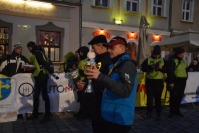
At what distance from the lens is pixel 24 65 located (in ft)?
22.2

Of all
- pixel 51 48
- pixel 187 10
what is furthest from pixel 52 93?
pixel 187 10

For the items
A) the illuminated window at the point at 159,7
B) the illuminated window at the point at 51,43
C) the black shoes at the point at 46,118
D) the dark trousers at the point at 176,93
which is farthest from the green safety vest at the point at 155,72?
the illuminated window at the point at 159,7

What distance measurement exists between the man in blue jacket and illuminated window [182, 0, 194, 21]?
61.2 ft

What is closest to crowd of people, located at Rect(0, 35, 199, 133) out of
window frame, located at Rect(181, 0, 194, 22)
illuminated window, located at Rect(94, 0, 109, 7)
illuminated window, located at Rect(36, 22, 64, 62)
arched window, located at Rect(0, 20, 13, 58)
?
arched window, located at Rect(0, 20, 13, 58)

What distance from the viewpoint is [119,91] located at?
2.57 m

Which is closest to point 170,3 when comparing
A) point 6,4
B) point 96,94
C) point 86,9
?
point 86,9

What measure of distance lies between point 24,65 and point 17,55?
0.48 m

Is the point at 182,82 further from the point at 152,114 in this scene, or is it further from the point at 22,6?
the point at 22,6

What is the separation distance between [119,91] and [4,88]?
465 cm

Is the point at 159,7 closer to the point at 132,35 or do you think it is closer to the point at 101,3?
the point at 132,35

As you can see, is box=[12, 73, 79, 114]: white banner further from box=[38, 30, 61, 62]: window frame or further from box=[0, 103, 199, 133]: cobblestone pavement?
→ box=[38, 30, 61, 62]: window frame

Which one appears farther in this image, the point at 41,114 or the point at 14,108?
the point at 41,114

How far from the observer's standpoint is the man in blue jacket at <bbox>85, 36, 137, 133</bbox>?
8.58 ft

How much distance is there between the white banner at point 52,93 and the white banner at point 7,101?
15cm
